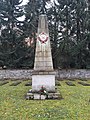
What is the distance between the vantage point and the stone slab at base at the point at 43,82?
1009 centimetres

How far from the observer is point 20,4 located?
26.1 m

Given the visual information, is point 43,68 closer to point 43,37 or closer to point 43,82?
point 43,82

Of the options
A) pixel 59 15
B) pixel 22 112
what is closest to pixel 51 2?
pixel 59 15

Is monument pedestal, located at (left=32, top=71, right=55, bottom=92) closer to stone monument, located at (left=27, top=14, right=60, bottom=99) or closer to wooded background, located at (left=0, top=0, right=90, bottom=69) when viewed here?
stone monument, located at (left=27, top=14, right=60, bottom=99)

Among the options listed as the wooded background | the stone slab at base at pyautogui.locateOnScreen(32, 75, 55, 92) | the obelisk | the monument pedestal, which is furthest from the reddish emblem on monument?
the wooded background

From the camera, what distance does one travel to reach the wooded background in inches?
926

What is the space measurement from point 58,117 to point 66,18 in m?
20.1

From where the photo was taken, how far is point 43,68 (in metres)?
10.3

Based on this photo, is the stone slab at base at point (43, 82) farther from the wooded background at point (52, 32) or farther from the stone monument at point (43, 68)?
the wooded background at point (52, 32)

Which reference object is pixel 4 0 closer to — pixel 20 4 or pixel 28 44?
pixel 20 4

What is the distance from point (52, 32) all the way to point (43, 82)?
14.7m

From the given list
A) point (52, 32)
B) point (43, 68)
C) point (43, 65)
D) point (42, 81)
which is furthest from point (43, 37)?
point (52, 32)

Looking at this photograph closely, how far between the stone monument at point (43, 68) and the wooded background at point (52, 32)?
488 inches

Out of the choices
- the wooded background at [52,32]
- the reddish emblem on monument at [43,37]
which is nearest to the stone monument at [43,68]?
the reddish emblem on monument at [43,37]
